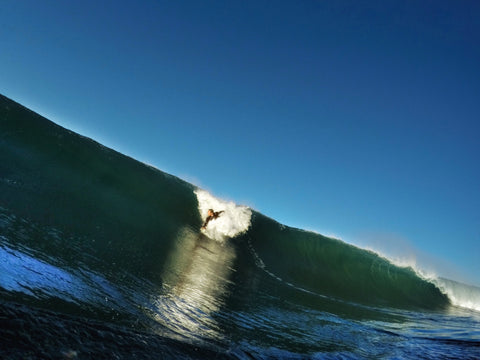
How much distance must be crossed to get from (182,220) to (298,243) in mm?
7331

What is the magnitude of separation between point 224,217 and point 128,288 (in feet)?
41.8

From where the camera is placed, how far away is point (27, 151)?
11.2m

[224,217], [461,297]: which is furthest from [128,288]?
[461,297]

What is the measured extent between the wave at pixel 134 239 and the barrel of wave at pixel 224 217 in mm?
75

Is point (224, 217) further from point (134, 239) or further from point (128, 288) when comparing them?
point (128, 288)

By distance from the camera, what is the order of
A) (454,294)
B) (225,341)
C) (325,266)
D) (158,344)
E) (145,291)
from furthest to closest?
(454,294) < (325,266) < (145,291) < (225,341) < (158,344)

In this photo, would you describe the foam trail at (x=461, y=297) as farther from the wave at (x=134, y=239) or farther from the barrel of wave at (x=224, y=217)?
the barrel of wave at (x=224, y=217)

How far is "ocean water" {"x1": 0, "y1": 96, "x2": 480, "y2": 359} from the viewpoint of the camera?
Answer: 2266 millimetres

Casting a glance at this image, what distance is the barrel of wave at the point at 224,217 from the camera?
49.1 ft

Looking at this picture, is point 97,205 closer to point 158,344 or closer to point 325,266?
point 158,344

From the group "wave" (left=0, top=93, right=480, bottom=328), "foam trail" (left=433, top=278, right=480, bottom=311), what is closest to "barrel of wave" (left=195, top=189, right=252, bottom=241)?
"wave" (left=0, top=93, right=480, bottom=328)

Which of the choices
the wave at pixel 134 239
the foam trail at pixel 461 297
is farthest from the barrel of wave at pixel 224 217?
the foam trail at pixel 461 297

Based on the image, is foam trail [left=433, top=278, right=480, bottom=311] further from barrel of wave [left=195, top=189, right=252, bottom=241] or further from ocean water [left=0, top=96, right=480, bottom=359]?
barrel of wave [left=195, top=189, right=252, bottom=241]

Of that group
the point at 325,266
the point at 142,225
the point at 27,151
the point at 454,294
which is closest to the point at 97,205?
the point at 142,225
